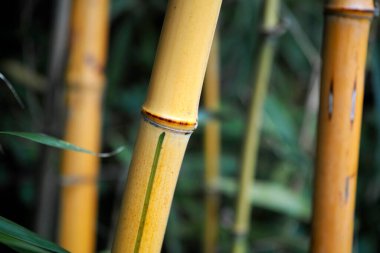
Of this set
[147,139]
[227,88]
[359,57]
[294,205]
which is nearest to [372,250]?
[294,205]

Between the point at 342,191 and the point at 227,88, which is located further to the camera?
the point at 227,88

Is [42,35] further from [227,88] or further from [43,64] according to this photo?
[227,88]

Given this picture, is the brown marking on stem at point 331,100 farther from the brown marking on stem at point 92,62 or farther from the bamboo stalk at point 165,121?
the brown marking on stem at point 92,62

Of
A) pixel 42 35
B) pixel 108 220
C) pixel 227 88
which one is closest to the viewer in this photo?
pixel 42 35

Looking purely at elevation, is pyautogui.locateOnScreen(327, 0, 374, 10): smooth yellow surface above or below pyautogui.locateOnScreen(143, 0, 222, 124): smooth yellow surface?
above

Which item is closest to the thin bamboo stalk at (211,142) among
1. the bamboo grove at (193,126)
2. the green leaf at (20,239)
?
the bamboo grove at (193,126)

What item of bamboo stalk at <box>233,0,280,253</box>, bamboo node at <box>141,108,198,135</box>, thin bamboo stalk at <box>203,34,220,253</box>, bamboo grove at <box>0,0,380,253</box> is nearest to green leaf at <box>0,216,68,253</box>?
bamboo grove at <box>0,0,380,253</box>

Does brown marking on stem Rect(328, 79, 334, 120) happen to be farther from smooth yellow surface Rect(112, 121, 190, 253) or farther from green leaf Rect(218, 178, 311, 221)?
green leaf Rect(218, 178, 311, 221)
